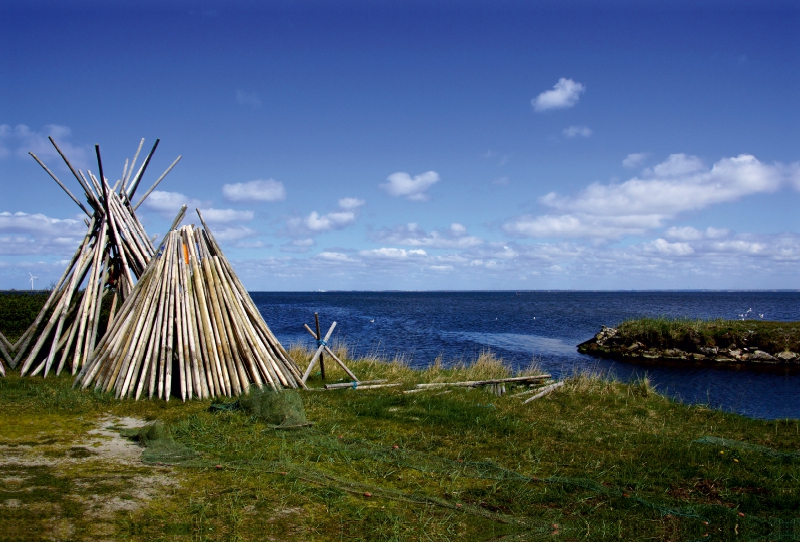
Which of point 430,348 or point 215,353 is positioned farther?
point 430,348

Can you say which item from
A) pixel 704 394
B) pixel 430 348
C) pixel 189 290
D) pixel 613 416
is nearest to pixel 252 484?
pixel 189 290

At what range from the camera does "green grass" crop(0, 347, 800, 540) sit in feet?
15.3

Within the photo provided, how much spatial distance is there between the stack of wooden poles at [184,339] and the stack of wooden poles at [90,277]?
1694 millimetres

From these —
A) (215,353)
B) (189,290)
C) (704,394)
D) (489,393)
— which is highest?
(189,290)

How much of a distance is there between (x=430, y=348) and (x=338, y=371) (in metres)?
14.1

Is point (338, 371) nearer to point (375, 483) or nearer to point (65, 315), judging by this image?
point (65, 315)

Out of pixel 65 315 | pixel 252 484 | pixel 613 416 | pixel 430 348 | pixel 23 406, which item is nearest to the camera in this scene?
pixel 252 484

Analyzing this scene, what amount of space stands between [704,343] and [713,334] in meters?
0.85

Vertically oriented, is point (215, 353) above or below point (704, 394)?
above

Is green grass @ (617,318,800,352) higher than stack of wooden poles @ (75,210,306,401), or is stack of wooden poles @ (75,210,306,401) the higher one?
stack of wooden poles @ (75,210,306,401)

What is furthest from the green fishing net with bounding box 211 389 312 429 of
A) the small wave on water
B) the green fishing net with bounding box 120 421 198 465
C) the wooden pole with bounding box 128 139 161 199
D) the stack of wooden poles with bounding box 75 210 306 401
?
the small wave on water

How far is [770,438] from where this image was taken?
8.58 metres

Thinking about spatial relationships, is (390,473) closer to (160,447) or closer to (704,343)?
(160,447)

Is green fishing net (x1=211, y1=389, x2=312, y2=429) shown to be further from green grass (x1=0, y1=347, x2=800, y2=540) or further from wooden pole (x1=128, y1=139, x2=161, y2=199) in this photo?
wooden pole (x1=128, y1=139, x2=161, y2=199)
